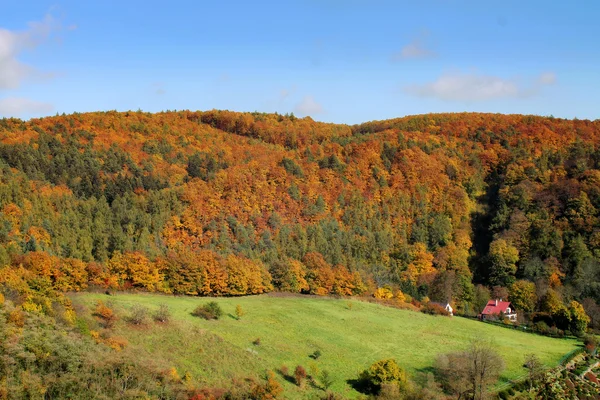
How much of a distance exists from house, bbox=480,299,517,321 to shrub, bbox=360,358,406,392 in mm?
45251

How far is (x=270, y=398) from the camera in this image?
46.2m

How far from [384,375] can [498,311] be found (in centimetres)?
4872

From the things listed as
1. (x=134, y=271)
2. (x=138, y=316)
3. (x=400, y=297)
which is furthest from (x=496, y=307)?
(x=138, y=316)

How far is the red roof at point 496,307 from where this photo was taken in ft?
310

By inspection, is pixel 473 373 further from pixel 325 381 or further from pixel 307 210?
pixel 307 210

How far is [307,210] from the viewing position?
123625mm

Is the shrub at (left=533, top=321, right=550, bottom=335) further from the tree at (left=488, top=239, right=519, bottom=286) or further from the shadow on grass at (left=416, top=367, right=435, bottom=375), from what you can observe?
the shadow on grass at (left=416, top=367, right=435, bottom=375)

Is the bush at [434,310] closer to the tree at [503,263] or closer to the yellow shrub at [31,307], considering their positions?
the tree at [503,263]

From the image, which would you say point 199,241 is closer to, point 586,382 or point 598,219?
point 586,382

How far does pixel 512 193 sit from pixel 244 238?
61655 millimetres

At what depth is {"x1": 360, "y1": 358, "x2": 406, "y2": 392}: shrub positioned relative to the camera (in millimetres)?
51938

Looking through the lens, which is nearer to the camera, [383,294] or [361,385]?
[361,385]

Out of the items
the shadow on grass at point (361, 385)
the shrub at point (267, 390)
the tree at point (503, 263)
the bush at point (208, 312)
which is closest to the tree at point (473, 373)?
the shadow on grass at point (361, 385)

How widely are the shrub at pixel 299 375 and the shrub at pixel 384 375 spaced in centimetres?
602
